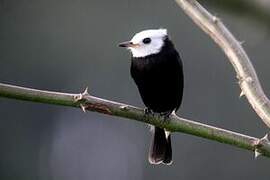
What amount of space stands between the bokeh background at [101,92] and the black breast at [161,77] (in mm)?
2724

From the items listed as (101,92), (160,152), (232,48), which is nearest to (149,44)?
(160,152)

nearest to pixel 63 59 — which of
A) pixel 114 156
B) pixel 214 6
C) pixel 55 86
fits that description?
pixel 55 86

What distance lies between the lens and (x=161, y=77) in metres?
4.11

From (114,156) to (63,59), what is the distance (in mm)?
903

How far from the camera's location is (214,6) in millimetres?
2773

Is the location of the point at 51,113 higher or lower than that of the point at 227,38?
higher

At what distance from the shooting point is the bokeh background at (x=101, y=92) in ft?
23.3

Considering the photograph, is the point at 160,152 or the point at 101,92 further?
the point at 101,92

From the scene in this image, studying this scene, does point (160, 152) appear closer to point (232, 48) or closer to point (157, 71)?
point (157, 71)

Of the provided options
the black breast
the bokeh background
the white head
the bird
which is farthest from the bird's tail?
the bokeh background

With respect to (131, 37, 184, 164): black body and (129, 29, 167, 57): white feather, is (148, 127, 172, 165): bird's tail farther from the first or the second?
(129, 29, 167, 57): white feather

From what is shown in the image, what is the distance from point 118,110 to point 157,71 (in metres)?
1.49

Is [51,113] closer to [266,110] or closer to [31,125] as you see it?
[31,125]

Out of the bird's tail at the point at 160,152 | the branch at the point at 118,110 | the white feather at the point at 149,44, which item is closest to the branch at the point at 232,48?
the branch at the point at 118,110
